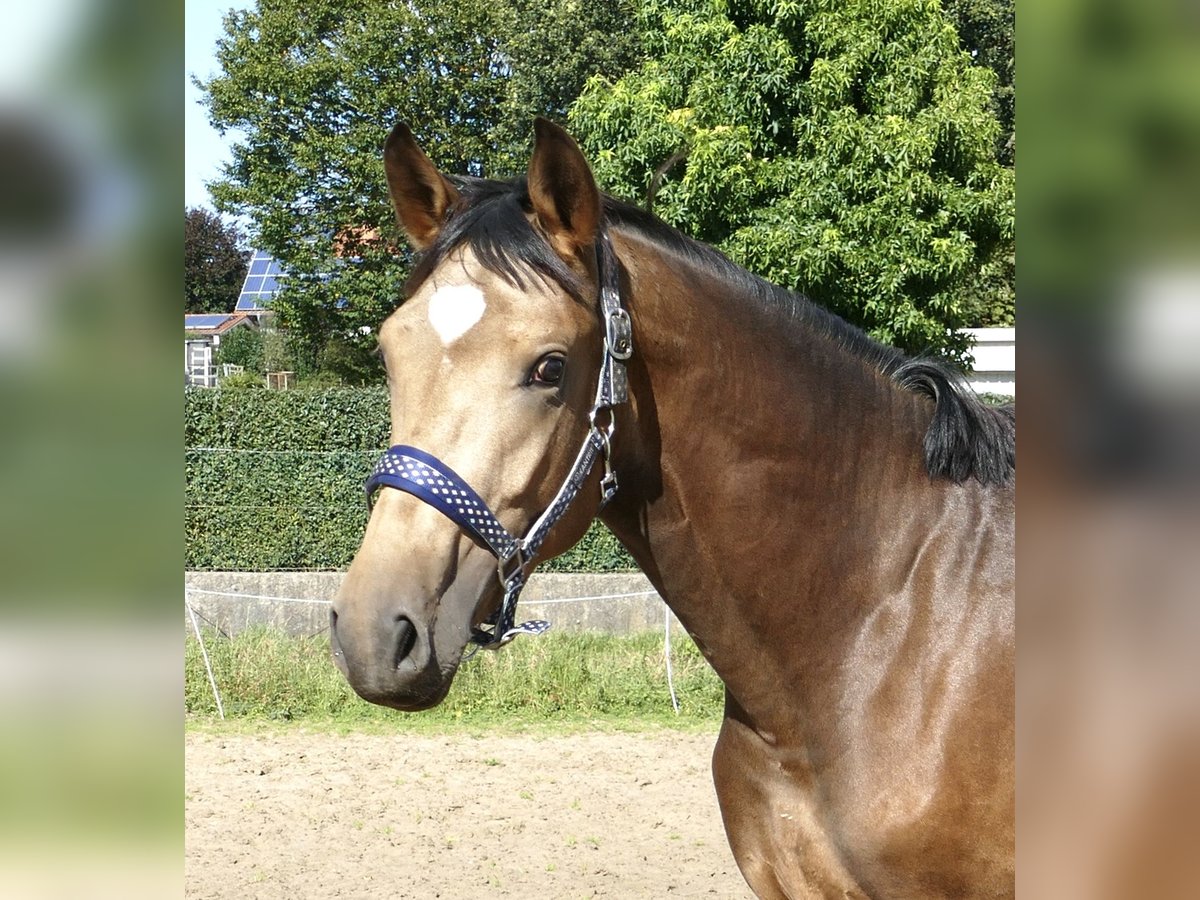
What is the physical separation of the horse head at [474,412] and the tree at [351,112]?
21978mm

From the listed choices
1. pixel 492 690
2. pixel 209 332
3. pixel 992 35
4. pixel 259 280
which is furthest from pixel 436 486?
pixel 209 332

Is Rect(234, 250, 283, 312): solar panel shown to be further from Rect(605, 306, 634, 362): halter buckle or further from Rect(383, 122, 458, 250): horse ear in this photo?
Rect(605, 306, 634, 362): halter buckle

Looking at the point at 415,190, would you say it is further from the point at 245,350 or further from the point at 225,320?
the point at 225,320

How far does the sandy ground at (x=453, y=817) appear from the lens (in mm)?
5402

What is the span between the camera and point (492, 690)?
8727 mm

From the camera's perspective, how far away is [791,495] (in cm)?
229

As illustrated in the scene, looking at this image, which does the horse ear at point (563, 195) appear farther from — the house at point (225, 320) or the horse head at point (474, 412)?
the house at point (225, 320)

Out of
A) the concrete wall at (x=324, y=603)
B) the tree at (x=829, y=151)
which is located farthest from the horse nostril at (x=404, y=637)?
the tree at (x=829, y=151)

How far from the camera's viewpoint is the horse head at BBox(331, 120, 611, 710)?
70.8 inches

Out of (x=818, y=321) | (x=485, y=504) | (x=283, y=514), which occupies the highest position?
(x=818, y=321)

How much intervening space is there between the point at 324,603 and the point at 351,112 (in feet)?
57.7

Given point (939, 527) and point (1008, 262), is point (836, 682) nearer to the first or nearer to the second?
point (939, 527)
